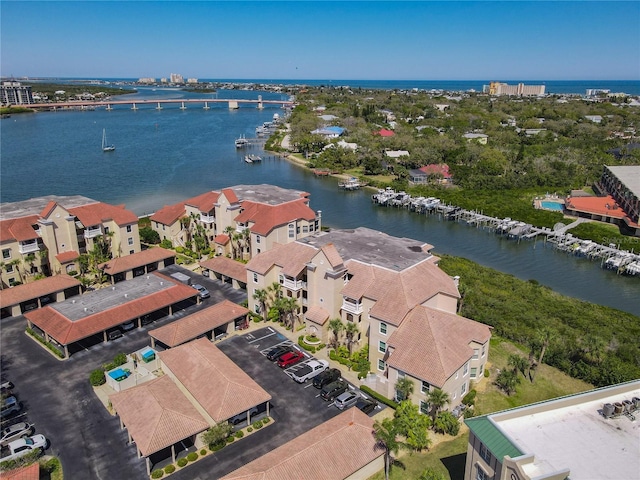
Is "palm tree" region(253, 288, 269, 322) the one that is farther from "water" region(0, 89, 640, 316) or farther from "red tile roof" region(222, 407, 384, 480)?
"water" region(0, 89, 640, 316)

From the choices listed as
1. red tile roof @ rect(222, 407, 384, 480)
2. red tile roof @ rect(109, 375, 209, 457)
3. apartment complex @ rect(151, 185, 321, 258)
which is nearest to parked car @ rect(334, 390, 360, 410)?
red tile roof @ rect(222, 407, 384, 480)

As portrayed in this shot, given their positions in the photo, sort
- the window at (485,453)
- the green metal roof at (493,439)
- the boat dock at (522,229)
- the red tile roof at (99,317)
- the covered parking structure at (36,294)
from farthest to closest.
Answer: the boat dock at (522,229) < the covered parking structure at (36,294) < the red tile roof at (99,317) < the window at (485,453) < the green metal roof at (493,439)

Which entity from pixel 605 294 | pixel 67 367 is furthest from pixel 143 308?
pixel 605 294

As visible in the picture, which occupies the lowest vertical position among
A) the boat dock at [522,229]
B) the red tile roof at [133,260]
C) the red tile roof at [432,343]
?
the boat dock at [522,229]

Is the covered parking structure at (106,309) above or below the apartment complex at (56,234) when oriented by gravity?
below

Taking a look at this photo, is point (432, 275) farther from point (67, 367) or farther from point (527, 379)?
point (67, 367)

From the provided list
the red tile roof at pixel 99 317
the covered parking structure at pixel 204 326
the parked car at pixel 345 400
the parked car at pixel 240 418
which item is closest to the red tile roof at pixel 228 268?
the red tile roof at pixel 99 317

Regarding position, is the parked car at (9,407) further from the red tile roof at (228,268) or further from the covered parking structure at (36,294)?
the red tile roof at (228,268)
